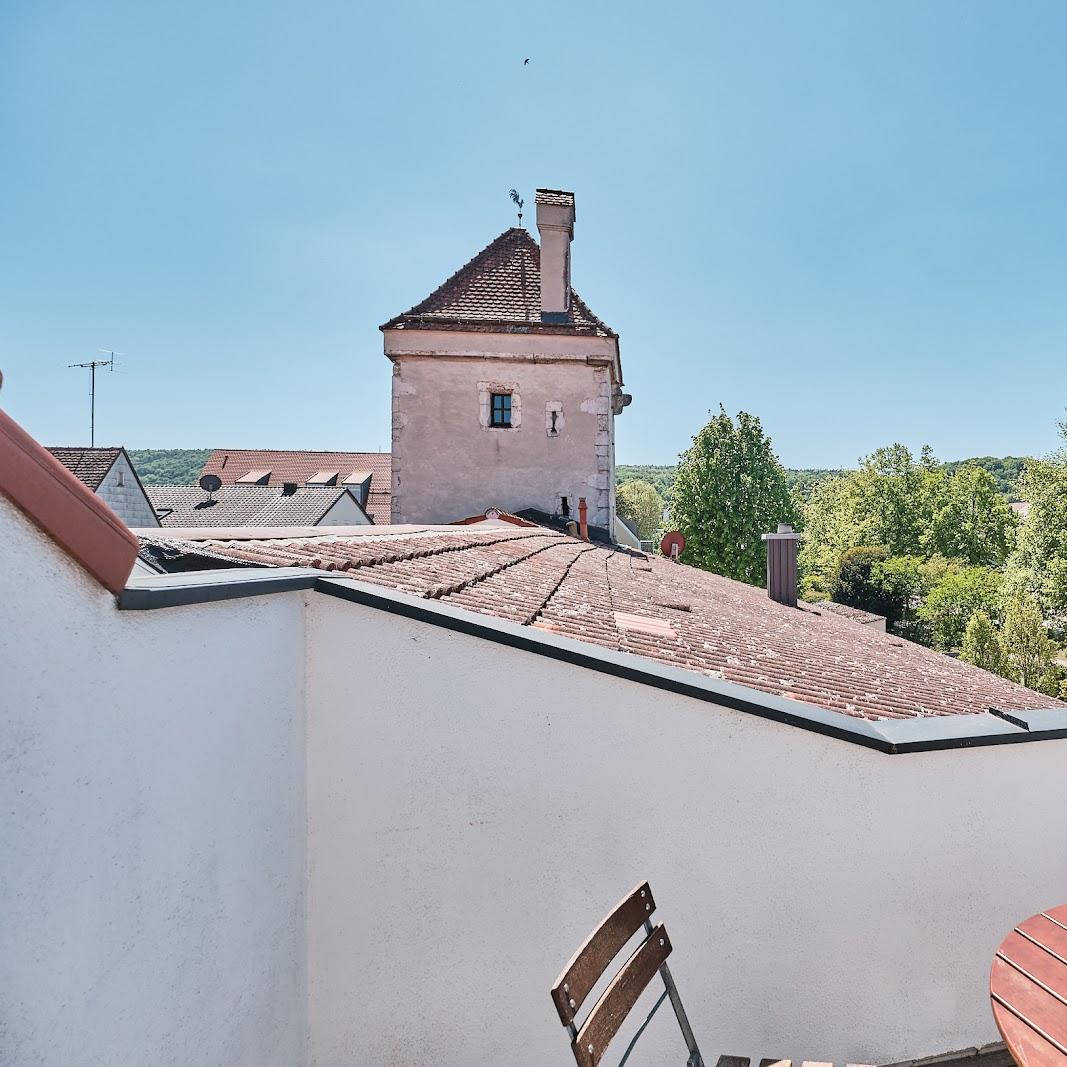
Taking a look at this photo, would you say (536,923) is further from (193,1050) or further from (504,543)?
(504,543)

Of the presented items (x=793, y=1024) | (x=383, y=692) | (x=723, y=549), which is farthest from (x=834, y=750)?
(x=723, y=549)

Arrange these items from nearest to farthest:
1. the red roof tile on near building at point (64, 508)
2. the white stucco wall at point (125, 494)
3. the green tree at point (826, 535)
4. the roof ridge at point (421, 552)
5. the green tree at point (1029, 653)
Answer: the red roof tile on near building at point (64, 508), the roof ridge at point (421, 552), the white stucco wall at point (125, 494), the green tree at point (1029, 653), the green tree at point (826, 535)

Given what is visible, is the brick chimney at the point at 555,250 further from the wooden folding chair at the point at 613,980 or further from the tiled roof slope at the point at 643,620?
the wooden folding chair at the point at 613,980

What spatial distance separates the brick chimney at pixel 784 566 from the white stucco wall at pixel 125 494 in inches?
677

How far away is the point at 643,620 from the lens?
161 inches

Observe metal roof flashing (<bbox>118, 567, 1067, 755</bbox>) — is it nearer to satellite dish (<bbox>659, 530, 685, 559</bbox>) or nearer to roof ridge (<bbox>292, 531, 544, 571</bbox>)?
roof ridge (<bbox>292, 531, 544, 571</bbox>)

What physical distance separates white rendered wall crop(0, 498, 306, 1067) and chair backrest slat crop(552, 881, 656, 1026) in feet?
3.63

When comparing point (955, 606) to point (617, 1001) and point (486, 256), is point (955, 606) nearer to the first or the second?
point (486, 256)

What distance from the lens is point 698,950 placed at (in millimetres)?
2766

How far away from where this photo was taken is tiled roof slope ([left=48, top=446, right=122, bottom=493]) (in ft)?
59.7

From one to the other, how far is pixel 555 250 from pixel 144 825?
1318cm

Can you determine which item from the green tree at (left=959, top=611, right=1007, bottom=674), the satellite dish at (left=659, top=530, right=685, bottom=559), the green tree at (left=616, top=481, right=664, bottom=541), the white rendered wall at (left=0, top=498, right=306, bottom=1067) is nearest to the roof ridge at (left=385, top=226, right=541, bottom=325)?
the satellite dish at (left=659, top=530, right=685, bottom=559)

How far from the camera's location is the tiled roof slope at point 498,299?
13008 millimetres

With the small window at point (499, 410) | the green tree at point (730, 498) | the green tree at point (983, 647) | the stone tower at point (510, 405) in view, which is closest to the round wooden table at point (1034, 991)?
the stone tower at point (510, 405)
